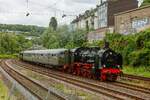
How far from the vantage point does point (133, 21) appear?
192 feet

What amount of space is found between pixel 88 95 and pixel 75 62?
16.9 m

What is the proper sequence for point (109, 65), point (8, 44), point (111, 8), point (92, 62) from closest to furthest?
point (109, 65), point (92, 62), point (111, 8), point (8, 44)

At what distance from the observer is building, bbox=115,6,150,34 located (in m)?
54.6

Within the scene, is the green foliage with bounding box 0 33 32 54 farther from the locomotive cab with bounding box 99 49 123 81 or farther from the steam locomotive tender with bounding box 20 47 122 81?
the locomotive cab with bounding box 99 49 123 81

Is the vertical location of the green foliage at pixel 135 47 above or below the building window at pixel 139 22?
below

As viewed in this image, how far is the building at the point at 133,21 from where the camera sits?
54562 mm

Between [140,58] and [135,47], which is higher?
[135,47]

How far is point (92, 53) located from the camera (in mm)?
34469

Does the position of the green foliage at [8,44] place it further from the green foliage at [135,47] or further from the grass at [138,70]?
the grass at [138,70]

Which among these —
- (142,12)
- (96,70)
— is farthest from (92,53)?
(142,12)

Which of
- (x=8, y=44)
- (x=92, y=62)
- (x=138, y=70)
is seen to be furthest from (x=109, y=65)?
(x=8, y=44)

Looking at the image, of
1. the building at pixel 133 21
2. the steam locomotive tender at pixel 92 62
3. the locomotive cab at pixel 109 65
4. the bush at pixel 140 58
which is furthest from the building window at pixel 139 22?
the locomotive cab at pixel 109 65

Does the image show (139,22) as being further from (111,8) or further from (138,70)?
(111,8)

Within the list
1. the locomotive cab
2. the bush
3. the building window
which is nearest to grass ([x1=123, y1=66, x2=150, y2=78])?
the bush
